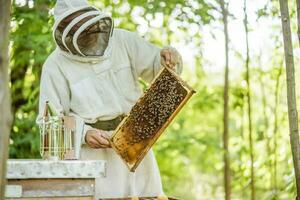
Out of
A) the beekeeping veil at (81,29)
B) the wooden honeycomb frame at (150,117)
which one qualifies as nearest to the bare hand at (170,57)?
the wooden honeycomb frame at (150,117)

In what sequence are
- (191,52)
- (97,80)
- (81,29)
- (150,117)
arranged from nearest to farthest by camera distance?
1. (150,117)
2. (81,29)
3. (97,80)
4. (191,52)

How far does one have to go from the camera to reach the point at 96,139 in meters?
3.36

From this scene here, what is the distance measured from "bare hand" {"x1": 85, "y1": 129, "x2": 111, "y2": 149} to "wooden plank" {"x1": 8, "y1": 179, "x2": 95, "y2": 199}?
2.14 ft

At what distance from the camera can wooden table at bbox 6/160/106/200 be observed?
2607mm

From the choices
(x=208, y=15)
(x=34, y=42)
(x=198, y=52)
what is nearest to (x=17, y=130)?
(x=34, y=42)

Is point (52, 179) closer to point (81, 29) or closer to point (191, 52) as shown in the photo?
point (81, 29)

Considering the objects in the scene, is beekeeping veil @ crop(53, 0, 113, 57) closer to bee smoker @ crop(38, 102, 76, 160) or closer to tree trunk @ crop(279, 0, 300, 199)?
bee smoker @ crop(38, 102, 76, 160)

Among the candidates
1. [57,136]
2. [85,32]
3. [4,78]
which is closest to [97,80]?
[85,32]

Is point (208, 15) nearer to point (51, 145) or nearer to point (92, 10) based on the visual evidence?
point (92, 10)

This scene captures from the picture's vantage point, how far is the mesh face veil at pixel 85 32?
3.47 meters

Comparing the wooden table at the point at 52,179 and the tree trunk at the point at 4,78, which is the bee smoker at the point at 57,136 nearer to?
the wooden table at the point at 52,179

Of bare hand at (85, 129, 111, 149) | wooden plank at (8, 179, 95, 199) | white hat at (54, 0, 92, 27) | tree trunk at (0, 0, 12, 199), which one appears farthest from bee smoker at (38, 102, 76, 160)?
tree trunk at (0, 0, 12, 199)

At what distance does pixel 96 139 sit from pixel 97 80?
44 cm

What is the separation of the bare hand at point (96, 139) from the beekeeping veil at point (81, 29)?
49 centimetres
